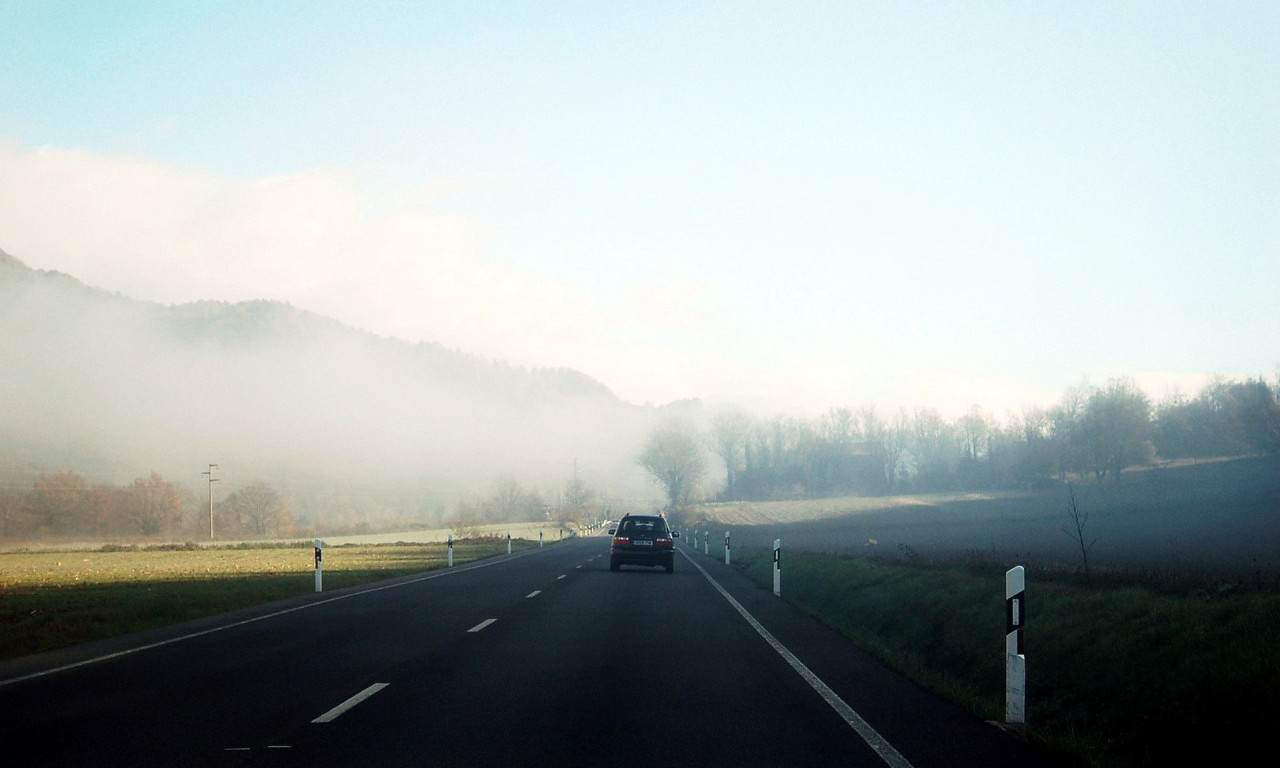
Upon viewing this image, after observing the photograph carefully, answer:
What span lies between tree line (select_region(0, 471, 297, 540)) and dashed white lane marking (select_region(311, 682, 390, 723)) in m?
90.2

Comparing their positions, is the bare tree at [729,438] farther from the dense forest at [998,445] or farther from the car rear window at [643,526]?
the car rear window at [643,526]

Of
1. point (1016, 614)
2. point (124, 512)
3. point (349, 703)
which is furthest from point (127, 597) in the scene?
point (124, 512)

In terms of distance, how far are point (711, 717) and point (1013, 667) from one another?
2.57 meters

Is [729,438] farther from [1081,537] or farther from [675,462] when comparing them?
[1081,537]

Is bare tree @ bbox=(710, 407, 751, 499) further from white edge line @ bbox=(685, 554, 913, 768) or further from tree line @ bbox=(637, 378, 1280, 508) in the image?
white edge line @ bbox=(685, 554, 913, 768)

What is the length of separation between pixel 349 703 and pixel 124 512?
100 meters

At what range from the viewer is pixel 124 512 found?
3804 inches

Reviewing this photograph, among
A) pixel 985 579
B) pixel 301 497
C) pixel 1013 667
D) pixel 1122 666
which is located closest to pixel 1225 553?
pixel 985 579

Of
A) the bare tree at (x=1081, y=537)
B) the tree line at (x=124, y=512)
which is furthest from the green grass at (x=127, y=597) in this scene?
the tree line at (x=124, y=512)

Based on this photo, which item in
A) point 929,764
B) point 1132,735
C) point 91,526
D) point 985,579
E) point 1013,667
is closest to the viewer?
point 929,764

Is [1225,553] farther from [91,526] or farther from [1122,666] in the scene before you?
[91,526]

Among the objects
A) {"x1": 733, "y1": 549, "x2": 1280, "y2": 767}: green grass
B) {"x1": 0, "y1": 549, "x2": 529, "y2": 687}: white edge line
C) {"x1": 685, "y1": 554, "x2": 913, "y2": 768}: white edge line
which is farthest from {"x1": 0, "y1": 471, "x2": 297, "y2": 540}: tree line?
{"x1": 685, "y1": 554, "x2": 913, "y2": 768}: white edge line

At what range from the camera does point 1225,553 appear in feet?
104

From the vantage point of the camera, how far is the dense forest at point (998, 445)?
101m
